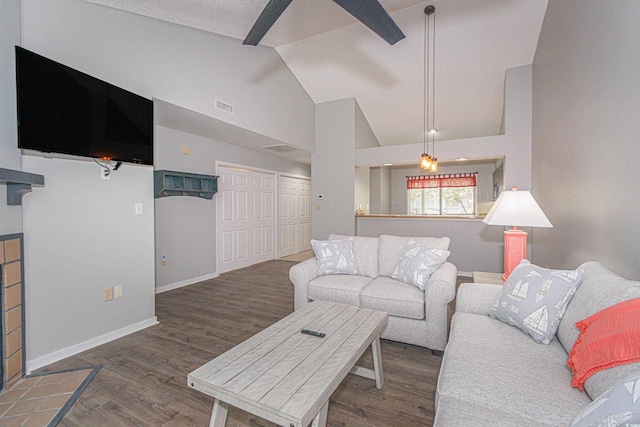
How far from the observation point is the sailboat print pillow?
4.99 ft

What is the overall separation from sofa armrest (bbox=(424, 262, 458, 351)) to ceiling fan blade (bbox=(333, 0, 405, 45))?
1887 mm

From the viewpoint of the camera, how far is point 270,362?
1.39 metres

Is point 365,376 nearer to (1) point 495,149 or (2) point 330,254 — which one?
(2) point 330,254

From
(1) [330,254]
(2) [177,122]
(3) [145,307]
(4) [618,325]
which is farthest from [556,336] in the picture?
(2) [177,122]

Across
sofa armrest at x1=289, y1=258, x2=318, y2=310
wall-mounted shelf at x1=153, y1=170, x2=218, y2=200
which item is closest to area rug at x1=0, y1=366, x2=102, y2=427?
sofa armrest at x1=289, y1=258, x2=318, y2=310

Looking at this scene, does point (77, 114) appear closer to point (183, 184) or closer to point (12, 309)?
point (12, 309)

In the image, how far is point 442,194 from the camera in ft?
24.2

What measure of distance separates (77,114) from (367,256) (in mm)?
2790

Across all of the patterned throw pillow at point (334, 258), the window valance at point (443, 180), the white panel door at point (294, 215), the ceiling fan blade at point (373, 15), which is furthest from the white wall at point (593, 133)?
the white panel door at point (294, 215)

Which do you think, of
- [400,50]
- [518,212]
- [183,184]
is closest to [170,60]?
[183,184]

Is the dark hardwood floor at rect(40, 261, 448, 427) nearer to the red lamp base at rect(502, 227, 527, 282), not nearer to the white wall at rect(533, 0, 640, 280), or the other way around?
the red lamp base at rect(502, 227, 527, 282)

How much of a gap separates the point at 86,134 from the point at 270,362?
2.28 metres

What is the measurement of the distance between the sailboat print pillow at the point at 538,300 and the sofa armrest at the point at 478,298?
0.17 meters

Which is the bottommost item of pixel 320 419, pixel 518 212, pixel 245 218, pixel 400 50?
pixel 320 419
